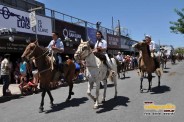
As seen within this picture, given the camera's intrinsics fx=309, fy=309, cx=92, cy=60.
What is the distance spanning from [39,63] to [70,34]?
17.6m

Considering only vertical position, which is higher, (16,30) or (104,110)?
(16,30)

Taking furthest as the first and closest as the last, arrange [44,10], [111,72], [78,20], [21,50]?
1. [78,20]
2. [44,10]
3. [21,50]
4. [111,72]

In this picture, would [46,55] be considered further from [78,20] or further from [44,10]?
[78,20]

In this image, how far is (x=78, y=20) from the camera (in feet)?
103

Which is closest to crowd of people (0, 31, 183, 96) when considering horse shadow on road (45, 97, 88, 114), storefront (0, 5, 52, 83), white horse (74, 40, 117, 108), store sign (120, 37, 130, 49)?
white horse (74, 40, 117, 108)

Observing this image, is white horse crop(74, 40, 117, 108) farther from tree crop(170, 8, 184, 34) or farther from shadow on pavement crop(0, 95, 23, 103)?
tree crop(170, 8, 184, 34)

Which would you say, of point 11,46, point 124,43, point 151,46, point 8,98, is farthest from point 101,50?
point 124,43

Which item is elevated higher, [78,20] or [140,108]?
[78,20]

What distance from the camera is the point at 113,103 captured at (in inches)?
441

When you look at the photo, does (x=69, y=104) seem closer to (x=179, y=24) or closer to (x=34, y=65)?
(x=34, y=65)

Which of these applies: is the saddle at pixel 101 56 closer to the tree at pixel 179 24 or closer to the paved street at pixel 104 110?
the paved street at pixel 104 110

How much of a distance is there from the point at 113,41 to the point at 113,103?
103ft

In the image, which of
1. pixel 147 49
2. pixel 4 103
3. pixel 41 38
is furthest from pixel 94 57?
pixel 41 38

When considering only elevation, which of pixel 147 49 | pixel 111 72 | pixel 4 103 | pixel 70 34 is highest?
pixel 70 34
